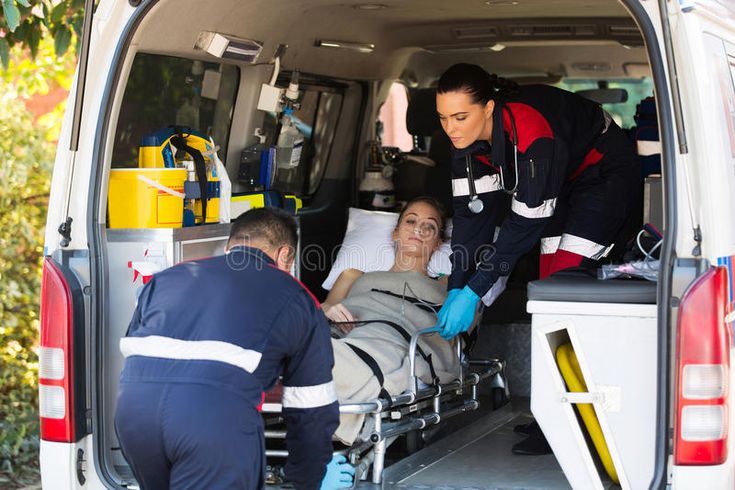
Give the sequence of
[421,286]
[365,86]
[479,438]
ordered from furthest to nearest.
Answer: [365,86]
[421,286]
[479,438]

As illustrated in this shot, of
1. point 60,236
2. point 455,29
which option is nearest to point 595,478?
point 60,236

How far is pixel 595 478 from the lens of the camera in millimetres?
3475

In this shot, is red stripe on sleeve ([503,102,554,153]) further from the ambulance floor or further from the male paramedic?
the male paramedic

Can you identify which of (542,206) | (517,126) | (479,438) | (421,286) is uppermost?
(517,126)

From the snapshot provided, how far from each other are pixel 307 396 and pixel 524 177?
1.68 m

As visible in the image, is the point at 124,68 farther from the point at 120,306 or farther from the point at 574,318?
the point at 574,318

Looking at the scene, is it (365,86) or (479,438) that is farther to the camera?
(365,86)

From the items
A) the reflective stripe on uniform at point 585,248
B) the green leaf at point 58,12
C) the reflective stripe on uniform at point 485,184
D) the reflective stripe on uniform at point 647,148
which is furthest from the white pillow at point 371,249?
the green leaf at point 58,12

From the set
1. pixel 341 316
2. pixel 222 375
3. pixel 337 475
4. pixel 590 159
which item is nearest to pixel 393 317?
pixel 341 316

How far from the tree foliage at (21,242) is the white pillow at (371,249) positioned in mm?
2081

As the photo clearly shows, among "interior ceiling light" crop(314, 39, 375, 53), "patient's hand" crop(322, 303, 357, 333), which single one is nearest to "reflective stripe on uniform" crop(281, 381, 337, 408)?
"patient's hand" crop(322, 303, 357, 333)

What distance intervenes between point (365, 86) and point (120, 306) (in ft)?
10.3

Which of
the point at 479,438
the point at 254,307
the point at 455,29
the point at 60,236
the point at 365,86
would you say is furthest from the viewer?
the point at 365,86

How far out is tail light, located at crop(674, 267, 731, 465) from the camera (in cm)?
A: 309
